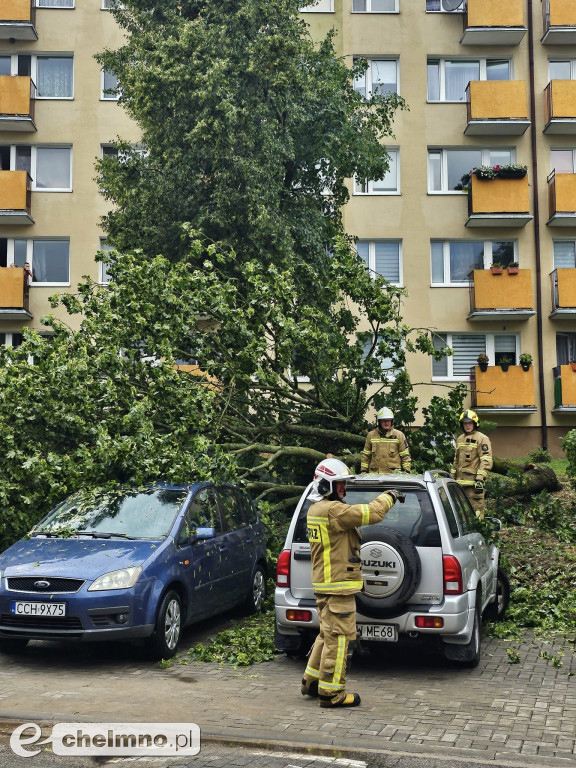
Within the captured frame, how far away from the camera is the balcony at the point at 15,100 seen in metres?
29.0

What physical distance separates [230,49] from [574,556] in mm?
12575

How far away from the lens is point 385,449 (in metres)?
13.1

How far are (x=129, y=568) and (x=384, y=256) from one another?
2197 centimetres

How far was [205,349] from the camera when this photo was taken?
13.2 meters

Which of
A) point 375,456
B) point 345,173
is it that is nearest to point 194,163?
point 345,173

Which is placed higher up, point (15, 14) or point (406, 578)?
point (15, 14)

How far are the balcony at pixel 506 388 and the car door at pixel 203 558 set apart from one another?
18.3 m

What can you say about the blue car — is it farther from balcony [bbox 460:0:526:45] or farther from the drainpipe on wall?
balcony [bbox 460:0:526:45]

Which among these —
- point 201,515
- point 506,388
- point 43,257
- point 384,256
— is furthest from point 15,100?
point 201,515

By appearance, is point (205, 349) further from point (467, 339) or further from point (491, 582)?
point (467, 339)

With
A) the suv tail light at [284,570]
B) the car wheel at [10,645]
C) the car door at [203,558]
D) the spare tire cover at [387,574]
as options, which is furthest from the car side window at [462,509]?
the car wheel at [10,645]

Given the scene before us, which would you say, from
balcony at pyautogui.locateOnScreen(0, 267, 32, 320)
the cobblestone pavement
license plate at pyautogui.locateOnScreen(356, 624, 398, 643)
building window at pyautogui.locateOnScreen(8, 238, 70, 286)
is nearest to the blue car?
the cobblestone pavement

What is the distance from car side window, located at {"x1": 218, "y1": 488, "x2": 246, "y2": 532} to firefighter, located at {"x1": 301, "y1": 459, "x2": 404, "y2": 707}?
3.51 meters

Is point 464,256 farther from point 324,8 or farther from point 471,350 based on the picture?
point 324,8
